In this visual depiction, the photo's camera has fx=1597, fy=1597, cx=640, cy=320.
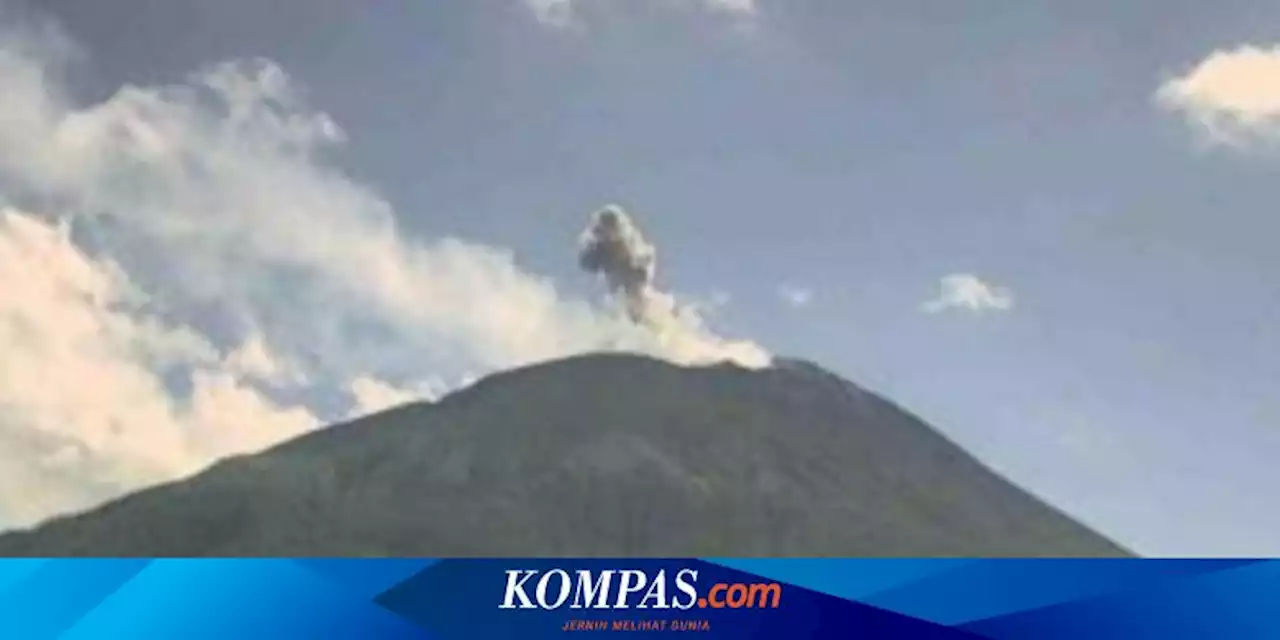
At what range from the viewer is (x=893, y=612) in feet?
75.0

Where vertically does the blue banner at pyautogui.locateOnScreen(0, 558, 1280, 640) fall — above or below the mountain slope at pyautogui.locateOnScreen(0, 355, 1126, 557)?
below

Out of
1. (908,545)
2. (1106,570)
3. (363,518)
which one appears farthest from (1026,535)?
(1106,570)

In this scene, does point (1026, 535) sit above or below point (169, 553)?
above

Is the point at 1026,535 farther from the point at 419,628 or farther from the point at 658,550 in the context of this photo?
the point at 419,628

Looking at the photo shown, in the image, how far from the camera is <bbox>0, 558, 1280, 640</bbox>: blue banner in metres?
22.5

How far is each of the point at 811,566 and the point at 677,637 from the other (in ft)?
7.28

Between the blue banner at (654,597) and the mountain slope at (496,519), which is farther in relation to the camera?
the mountain slope at (496,519)

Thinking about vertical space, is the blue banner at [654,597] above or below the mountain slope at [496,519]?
below

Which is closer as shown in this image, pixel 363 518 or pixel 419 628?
pixel 419 628

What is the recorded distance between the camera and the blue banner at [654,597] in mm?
22484

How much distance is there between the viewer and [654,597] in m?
23.5

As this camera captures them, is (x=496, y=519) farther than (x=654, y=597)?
Yes

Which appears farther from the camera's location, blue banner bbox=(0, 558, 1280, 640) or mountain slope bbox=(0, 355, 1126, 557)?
mountain slope bbox=(0, 355, 1126, 557)

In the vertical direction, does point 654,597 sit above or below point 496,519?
below
